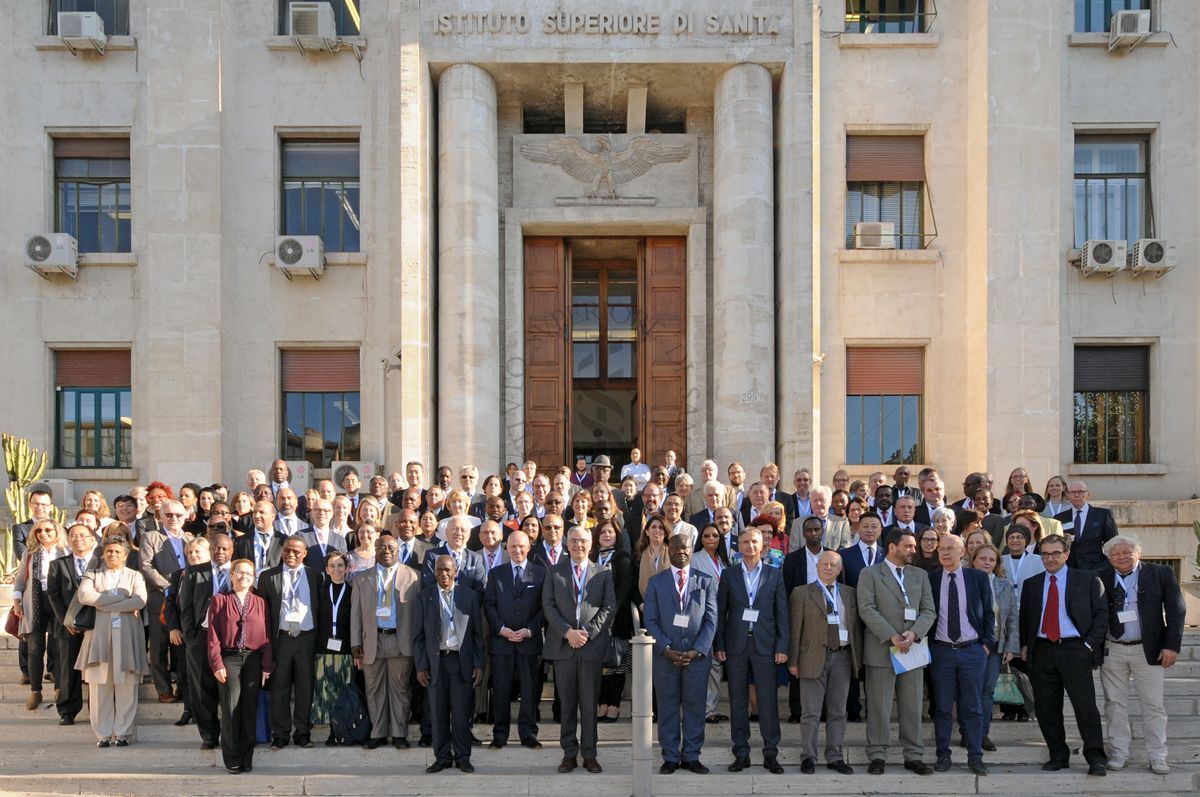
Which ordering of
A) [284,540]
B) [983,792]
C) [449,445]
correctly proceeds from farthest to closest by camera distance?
[449,445]
[284,540]
[983,792]

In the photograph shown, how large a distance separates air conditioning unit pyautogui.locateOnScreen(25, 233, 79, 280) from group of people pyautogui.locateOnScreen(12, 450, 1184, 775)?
8.27m

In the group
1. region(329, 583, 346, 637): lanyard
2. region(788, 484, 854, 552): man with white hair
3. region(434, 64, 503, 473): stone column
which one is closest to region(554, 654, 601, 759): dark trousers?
region(329, 583, 346, 637): lanyard

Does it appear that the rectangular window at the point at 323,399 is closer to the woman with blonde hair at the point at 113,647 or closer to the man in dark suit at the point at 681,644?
the woman with blonde hair at the point at 113,647

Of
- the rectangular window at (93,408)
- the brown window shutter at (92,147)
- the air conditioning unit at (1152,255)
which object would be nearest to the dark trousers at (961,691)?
the air conditioning unit at (1152,255)

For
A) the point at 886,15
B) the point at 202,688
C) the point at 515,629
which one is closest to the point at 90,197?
the point at 202,688

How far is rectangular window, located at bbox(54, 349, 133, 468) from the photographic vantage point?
56.5 ft

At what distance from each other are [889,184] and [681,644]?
1119 centimetres

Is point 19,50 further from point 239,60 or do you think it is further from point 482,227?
point 482,227

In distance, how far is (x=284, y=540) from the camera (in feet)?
32.3

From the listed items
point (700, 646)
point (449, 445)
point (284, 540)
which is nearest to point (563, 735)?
point (700, 646)

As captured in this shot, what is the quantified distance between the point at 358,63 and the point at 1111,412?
1406 cm

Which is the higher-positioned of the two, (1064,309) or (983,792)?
(1064,309)

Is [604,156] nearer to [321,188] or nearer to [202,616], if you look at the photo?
[321,188]

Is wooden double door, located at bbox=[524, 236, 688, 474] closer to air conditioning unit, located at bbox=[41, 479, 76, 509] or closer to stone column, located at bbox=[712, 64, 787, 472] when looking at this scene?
stone column, located at bbox=[712, 64, 787, 472]
